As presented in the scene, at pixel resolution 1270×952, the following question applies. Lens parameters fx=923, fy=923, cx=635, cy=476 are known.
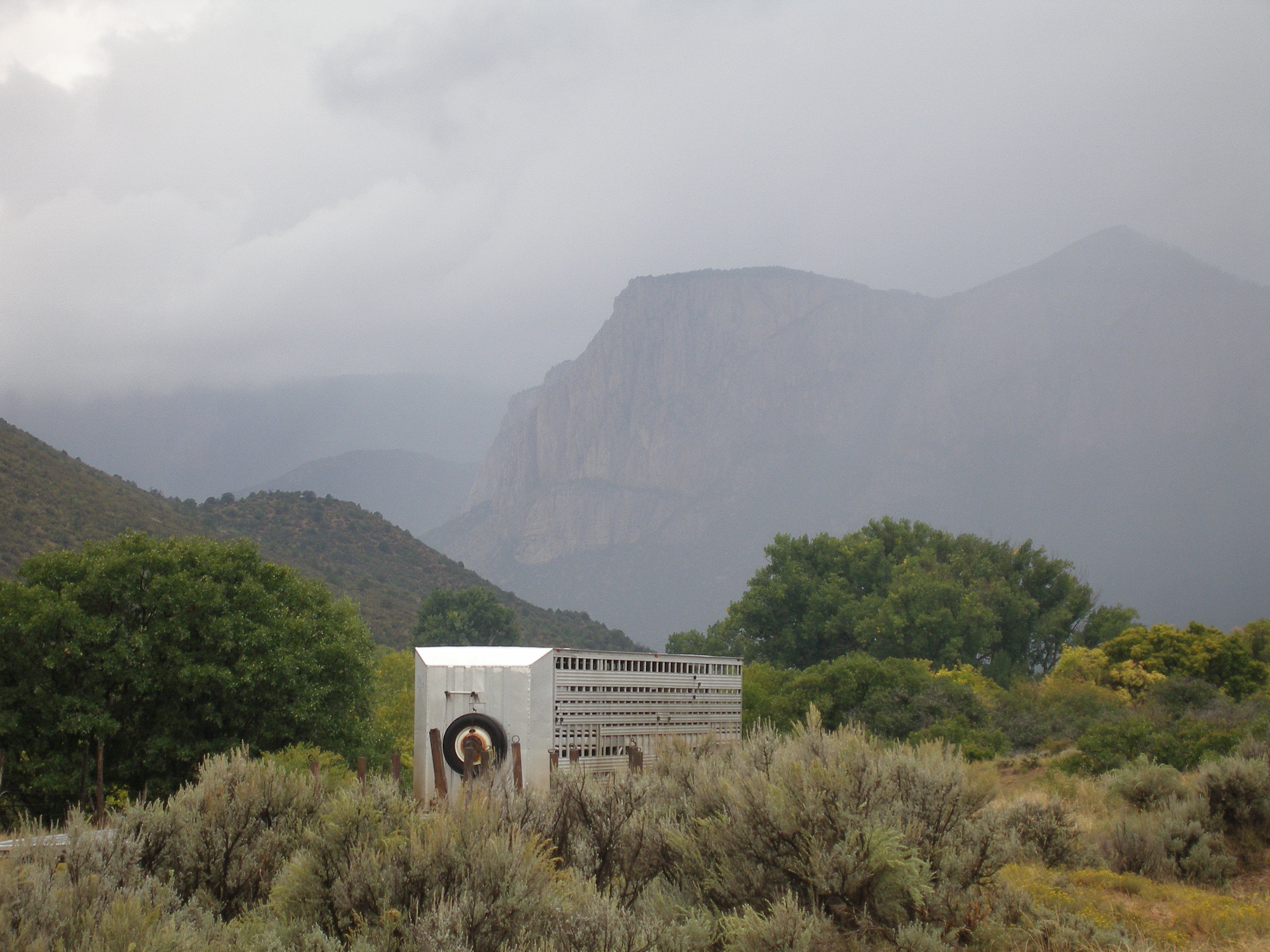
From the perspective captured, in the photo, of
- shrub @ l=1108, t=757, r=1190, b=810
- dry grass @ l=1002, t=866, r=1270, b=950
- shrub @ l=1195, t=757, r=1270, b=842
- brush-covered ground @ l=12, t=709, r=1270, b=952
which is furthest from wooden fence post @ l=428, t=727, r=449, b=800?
shrub @ l=1108, t=757, r=1190, b=810

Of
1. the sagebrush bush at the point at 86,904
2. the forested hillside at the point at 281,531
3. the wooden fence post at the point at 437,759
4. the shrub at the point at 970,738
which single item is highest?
the forested hillside at the point at 281,531

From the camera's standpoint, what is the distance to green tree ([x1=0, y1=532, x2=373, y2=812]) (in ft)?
76.3

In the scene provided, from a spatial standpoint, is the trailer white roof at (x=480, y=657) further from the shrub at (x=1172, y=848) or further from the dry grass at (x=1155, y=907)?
the shrub at (x=1172, y=848)

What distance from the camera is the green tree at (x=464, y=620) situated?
7931 cm

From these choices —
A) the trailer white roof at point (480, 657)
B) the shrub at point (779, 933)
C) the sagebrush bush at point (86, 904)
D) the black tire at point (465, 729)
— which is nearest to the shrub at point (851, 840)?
the shrub at point (779, 933)

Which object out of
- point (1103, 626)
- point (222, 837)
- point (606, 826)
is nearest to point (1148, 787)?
point (606, 826)

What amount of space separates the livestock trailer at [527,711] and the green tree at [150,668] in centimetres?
794

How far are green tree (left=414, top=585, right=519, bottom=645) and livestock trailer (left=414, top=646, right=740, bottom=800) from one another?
59.4 m

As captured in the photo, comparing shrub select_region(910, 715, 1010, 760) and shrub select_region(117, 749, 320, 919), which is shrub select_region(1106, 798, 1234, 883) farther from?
shrub select_region(910, 715, 1010, 760)

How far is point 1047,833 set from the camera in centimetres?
1382

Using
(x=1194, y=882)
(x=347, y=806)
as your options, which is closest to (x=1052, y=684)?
(x=1194, y=882)

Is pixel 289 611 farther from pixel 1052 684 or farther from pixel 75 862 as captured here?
pixel 1052 684

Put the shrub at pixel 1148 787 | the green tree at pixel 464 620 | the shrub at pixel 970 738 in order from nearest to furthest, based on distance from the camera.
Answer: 1. the shrub at pixel 1148 787
2. the shrub at pixel 970 738
3. the green tree at pixel 464 620

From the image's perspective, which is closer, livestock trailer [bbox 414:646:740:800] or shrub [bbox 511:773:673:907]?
shrub [bbox 511:773:673:907]
